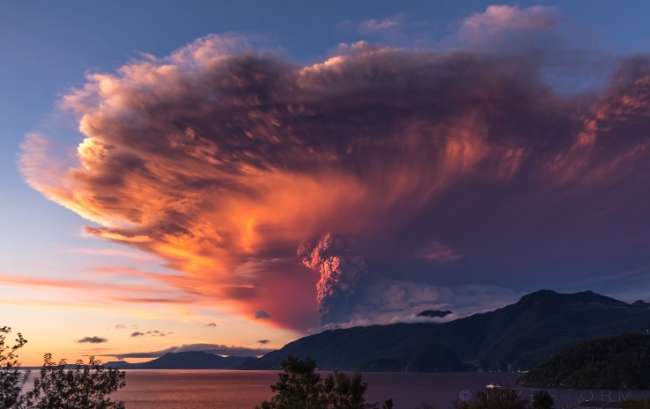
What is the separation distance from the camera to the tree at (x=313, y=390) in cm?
6494

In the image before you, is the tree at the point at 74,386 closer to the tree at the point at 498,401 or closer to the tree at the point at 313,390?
the tree at the point at 313,390

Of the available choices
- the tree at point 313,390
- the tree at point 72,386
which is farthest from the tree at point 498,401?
the tree at point 72,386

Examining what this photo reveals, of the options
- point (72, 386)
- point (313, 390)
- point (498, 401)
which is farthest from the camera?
point (498, 401)

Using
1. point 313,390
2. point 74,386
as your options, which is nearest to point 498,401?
point 313,390

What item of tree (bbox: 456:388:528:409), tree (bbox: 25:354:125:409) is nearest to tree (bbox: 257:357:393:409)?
tree (bbox: 456:388:528:409)

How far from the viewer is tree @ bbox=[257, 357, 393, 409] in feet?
213

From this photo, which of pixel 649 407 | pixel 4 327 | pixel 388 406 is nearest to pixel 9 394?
pixel 4 327

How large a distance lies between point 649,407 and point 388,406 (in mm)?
91976

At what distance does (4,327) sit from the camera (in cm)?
3650

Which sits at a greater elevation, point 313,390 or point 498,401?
point 313,390

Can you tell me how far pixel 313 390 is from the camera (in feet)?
224

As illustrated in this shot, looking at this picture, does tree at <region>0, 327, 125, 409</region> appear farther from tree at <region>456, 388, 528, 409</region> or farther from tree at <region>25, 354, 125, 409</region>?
tree at <region>456, 388, 528, 409</region>

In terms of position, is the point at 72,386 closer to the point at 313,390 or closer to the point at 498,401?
the point at 313,390

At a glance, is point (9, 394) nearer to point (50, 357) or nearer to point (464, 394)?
point (50, 357)
